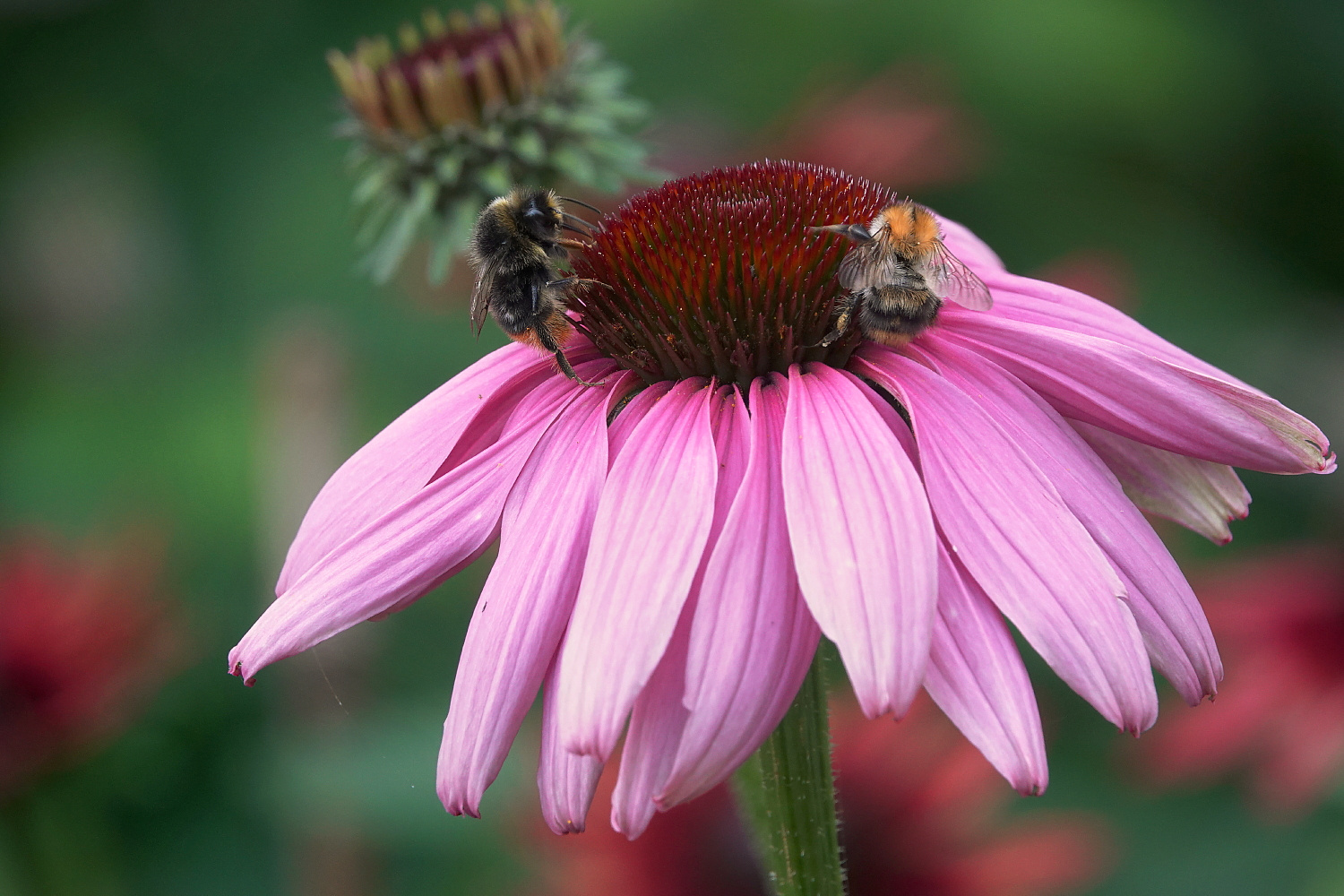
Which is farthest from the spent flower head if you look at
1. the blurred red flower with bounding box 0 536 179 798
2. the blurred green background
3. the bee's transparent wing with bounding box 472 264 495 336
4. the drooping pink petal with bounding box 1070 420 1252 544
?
the drooping pink petal with bounding box 1070 420 1252 544

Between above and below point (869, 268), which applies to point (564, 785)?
below

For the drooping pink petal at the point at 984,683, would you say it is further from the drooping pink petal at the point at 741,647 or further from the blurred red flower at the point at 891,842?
the blurred red flower at the point at 891,842

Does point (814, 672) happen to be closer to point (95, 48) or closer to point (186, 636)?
point (186, 636)

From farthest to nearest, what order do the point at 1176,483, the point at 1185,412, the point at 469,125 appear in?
the point at 469,125
the point at 1176,483
the point at 1185,412

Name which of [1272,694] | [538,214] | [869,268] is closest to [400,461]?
[538,214]

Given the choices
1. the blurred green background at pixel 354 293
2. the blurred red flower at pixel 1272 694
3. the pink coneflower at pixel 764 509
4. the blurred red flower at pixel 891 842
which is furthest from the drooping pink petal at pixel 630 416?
the blurred red flower at pixel 1272 694

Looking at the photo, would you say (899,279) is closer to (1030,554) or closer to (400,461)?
(1030,554)
